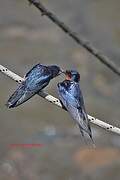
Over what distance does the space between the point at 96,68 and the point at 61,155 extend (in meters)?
1.08

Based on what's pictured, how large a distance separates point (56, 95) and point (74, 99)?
2.26 m

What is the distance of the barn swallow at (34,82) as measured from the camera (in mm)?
667

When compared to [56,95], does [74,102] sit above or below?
below

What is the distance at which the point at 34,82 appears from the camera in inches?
27.4

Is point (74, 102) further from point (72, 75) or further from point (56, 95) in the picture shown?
point (56, 95)

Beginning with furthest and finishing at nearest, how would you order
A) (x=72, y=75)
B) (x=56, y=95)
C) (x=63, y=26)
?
(x=56, y=95) → (x=72, y=75) → (x=63, y=26)

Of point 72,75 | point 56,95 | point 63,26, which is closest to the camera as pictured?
point 63,26

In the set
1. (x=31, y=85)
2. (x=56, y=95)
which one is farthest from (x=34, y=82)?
(x=56, y=95)

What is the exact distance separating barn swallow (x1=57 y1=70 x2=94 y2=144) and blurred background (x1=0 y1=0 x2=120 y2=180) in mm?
2804

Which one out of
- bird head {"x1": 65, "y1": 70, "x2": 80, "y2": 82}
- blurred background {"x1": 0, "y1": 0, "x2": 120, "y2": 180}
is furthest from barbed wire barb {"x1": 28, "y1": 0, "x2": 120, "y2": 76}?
blurred background {"x1": 0, "y1": 0, "x2": 120, "y2": 180}

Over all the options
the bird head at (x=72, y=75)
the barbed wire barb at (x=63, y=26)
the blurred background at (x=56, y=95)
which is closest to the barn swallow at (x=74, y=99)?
the bird head at (x=72, y=75)

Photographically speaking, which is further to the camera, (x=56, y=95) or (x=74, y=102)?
(x=56, y=95)

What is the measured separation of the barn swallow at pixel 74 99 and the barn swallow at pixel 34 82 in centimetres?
2

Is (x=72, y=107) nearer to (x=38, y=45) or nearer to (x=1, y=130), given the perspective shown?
(x=1, y=130)
